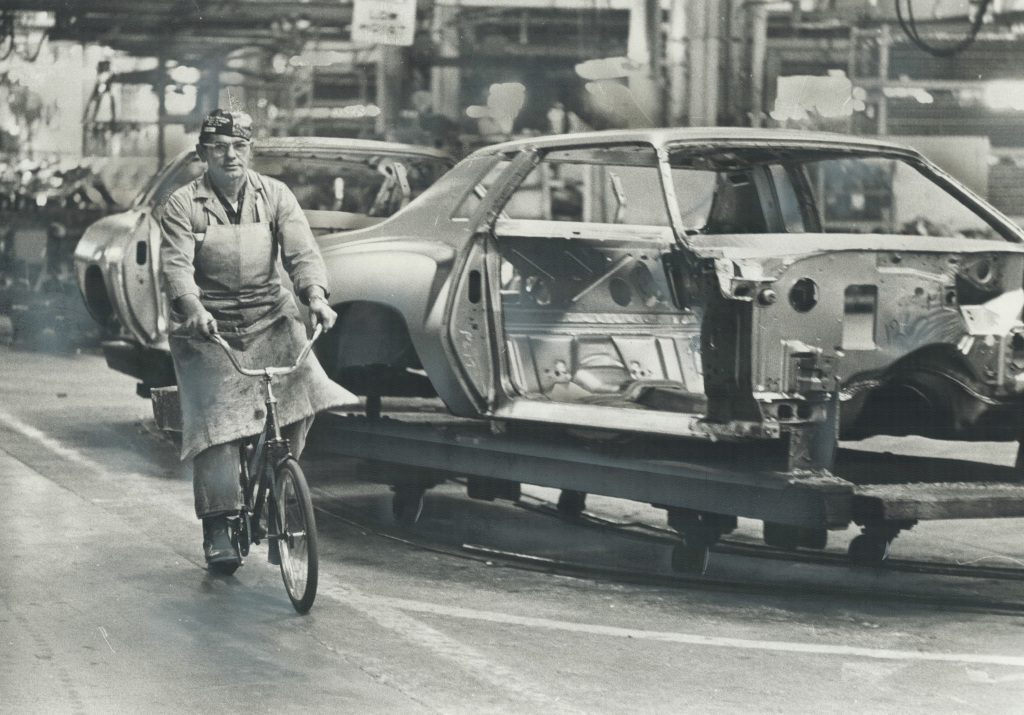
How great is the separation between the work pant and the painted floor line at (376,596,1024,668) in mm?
886

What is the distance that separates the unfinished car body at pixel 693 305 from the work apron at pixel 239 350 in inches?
35.9

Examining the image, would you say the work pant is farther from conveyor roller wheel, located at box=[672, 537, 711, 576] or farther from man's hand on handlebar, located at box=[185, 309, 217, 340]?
conveyor roller wheel, located at box=[672, 537, 711, 576]

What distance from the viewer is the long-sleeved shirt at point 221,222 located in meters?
6.78

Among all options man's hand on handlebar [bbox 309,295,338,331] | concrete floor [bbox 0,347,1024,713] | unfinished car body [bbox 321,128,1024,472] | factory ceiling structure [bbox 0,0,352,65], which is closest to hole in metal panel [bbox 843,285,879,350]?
unfinished car body [bbox 321,128,1024,472]

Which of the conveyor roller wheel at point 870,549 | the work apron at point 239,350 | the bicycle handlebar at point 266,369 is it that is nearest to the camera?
the bicycle handlebar at point 266,369

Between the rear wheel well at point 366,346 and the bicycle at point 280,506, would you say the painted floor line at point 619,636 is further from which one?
the rear wheel well at point 366,346

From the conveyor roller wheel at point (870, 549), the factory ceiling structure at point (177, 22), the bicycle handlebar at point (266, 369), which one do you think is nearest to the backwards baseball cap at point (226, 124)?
the bicycle handlebar at point (266, 369)

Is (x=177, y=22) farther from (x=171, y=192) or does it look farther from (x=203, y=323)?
(x=203, y=323)

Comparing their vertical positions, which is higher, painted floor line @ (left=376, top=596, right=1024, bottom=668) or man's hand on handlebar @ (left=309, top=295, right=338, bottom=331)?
man's hand on handlebar @ (left=309, top=295, right=338, bottom=331)

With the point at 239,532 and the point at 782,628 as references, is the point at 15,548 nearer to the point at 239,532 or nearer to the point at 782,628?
the point at 239,532

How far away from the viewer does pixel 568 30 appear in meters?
23.8

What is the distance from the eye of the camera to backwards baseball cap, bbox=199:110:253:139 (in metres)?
6.78

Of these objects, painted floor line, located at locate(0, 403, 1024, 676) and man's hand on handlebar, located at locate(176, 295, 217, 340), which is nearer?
painted floor line, located at locate(0, 403, 1024, 676)

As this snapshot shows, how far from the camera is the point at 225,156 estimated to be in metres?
6.83
